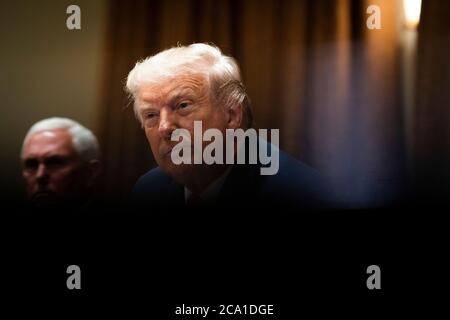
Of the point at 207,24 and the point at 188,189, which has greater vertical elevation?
the point at 207,24

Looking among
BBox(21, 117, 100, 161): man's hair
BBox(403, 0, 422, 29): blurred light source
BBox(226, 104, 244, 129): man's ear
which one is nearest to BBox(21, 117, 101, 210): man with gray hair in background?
BBox(21, 117, 100, 161): man's hair

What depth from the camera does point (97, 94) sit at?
8.57 ft

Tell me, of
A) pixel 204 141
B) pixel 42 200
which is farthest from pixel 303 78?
pixel 42 200

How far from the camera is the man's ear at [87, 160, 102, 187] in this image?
2.58 meters

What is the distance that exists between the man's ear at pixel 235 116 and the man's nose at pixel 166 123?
252 mm

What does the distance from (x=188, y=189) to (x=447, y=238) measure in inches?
46.1

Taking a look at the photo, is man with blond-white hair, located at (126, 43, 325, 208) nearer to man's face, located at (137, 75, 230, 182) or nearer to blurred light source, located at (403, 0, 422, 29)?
man's face, located at (137, 75, 230, 182)

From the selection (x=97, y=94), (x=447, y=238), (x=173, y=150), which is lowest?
(x=447, y=238)

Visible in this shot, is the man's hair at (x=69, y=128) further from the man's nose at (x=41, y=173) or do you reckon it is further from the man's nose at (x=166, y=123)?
the man's nose at (x=166, y=123)

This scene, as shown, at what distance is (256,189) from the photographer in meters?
2.56

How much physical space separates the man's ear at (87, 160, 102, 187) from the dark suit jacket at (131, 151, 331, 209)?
18 cm

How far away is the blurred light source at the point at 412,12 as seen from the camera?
2.59 m
